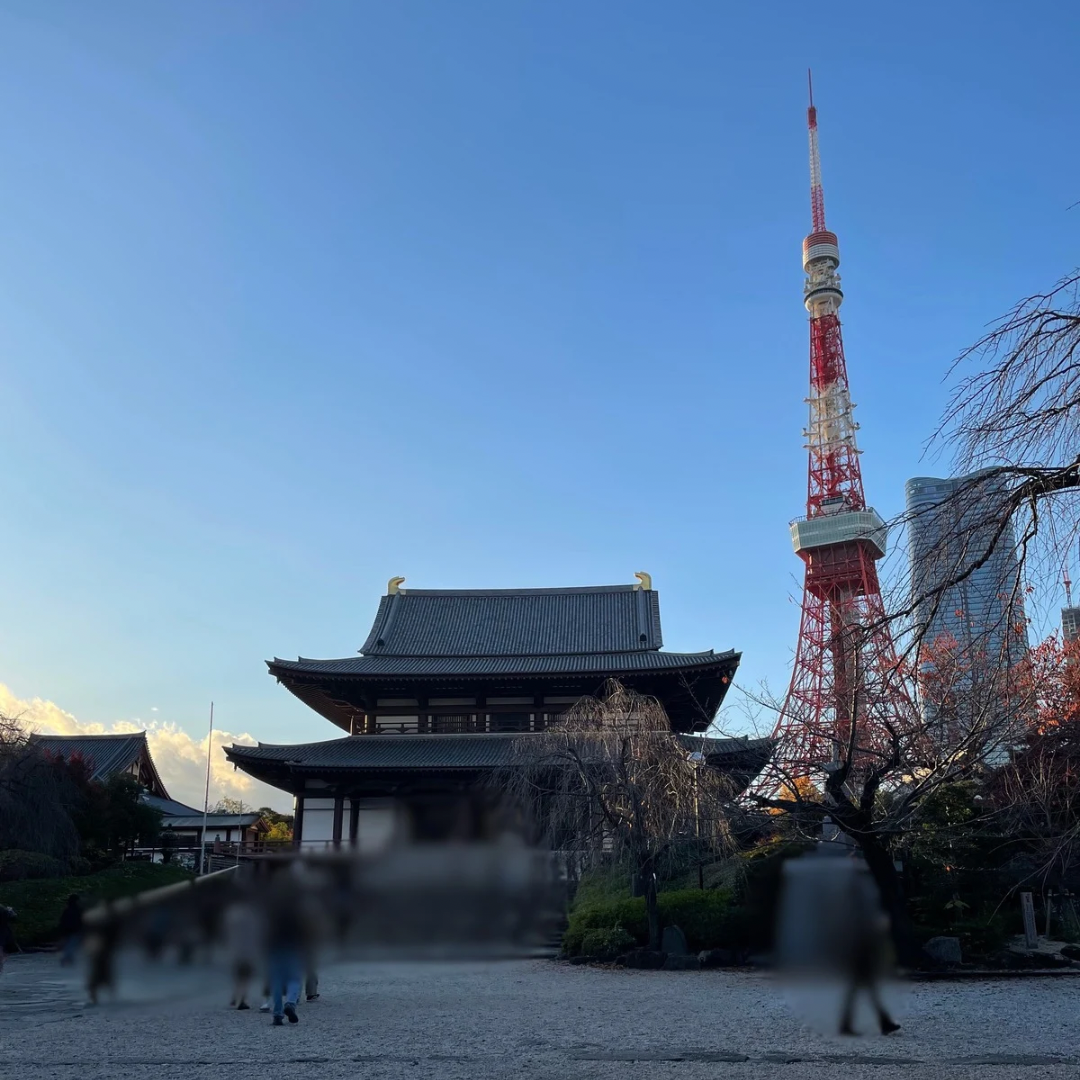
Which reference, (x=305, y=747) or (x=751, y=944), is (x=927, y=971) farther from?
(x=305, y=747)

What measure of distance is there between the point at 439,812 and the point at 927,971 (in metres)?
8.36

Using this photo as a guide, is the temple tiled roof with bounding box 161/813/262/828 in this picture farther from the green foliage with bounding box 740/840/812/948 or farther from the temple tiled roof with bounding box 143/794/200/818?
the green foliage with bounding box 740/840/812/948

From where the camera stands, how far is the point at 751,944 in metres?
4.45

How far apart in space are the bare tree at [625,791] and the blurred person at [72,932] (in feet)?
33.6

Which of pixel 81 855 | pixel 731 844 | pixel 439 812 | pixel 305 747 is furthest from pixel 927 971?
pixel 81 855

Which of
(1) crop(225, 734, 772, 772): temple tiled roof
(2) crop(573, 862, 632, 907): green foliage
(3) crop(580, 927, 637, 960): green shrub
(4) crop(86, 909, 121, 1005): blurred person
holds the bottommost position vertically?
(3) crop(580, 927, 637, 960): green shrub

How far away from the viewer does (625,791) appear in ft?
52.5

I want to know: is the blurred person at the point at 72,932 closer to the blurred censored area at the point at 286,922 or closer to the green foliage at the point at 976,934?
the blurred censored area at the point at 286,922

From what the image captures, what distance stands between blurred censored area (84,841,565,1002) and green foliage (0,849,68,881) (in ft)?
53.1

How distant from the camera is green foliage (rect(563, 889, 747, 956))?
48.9 ft

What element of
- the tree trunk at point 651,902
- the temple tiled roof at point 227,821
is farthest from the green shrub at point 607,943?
the temple tiled roof at point 227,821

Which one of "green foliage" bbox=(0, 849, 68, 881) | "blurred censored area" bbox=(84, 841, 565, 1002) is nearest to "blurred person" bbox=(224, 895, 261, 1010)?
"blurred censored area" bbox=(84, 841, 565, 1002)

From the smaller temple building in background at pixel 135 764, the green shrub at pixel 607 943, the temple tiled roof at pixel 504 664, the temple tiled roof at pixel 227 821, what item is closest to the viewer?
the green shrub at pixel 607 943

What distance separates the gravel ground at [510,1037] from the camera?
6.77 meters
